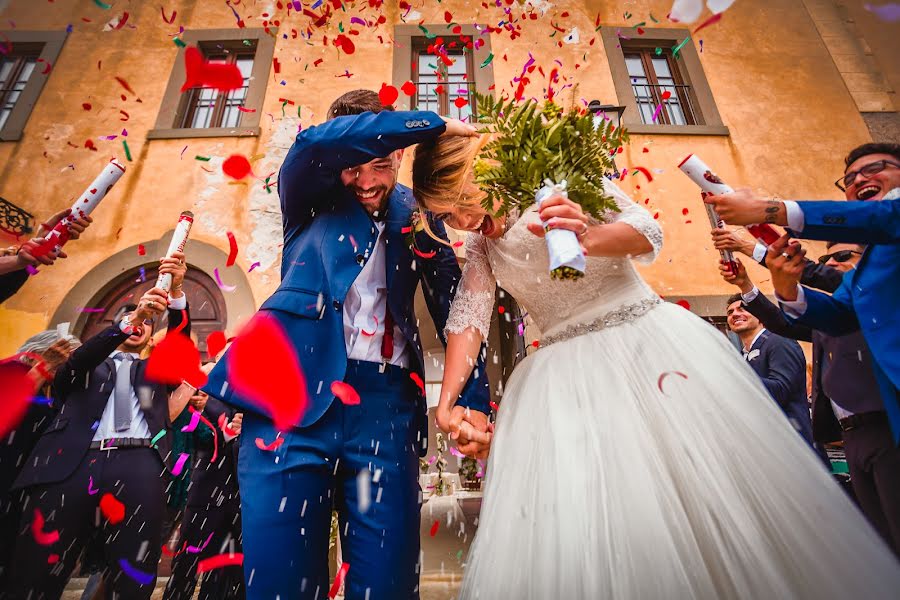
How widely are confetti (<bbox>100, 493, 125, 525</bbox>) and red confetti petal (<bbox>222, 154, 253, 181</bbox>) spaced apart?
442 centimetres

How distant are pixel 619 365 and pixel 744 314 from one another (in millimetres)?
2869

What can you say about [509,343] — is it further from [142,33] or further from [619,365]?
[142,33]

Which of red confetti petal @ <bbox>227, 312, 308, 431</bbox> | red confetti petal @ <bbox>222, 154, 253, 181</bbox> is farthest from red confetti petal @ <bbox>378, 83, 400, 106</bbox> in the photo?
red confetti petal @ <bbox>227, 312, 308, 431</bbox>

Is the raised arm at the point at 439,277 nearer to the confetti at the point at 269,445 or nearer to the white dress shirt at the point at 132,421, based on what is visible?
the confetti at the point at 269,445

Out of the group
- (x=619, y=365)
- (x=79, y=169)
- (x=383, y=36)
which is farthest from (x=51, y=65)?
(x=619, y=365)

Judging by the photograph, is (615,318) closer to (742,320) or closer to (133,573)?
(742,320)

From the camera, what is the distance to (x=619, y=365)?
1478 mm

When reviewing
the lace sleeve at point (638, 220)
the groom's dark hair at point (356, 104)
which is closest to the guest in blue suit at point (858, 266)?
the lace sleeve at point (638, 220)

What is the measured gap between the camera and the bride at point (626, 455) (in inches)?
42.0

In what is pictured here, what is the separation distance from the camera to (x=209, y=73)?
6.82 metres

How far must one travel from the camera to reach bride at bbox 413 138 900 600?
107cm

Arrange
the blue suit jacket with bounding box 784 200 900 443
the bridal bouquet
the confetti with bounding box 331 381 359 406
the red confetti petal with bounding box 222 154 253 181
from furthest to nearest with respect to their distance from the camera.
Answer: the red confetti petal with bounding box 222 154 253 181 → the blue suit jacket with bounding box 784 200 900 443 → the bridal bouquet → the confetti with bounding box 331 381 359 406

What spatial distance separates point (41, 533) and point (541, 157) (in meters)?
3.30

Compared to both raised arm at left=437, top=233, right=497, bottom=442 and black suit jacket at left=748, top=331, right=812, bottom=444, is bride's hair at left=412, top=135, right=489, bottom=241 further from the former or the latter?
black suit jacket at left=748, top=331, right=812, bottom=444
